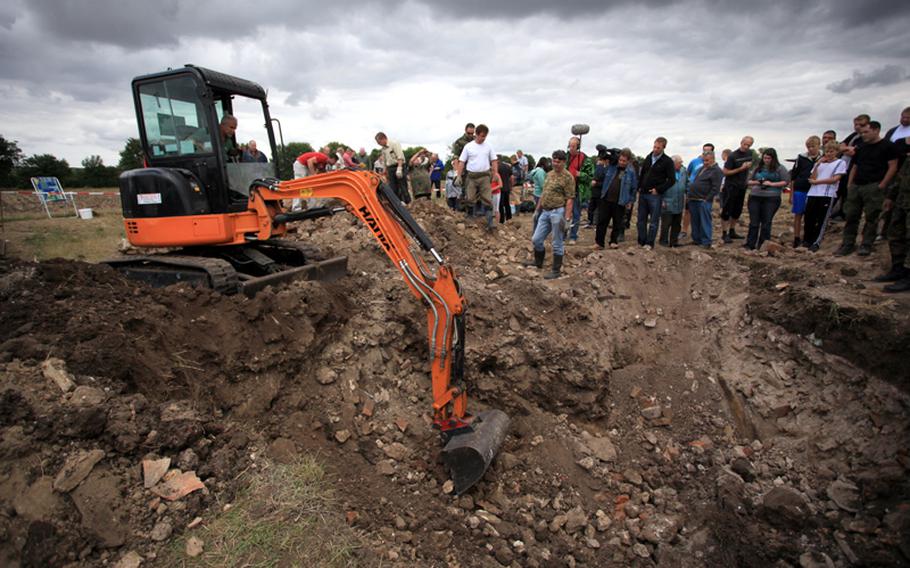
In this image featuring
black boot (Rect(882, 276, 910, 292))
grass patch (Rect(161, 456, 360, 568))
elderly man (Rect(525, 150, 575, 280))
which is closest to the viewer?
grass patch (Rect(161, 456, 360, 568))

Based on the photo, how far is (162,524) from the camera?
2.95 m

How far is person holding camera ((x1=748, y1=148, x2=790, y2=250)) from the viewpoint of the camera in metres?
7.76

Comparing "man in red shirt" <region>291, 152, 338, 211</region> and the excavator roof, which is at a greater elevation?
the excavator roof

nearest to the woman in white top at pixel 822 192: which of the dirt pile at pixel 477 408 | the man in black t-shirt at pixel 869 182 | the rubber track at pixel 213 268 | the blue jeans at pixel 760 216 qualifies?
the man in black t-shirt at pixel 869 182

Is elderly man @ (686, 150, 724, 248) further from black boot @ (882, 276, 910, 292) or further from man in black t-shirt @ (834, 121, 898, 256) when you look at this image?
black boot @ (882, 276, 910, 292)

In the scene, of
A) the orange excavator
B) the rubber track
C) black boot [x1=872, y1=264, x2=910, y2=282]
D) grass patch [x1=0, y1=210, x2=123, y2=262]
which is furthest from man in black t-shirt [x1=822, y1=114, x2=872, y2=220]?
grass patch [x1=0, y1=210, x2=123, y2=262]

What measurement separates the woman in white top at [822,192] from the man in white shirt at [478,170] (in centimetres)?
527

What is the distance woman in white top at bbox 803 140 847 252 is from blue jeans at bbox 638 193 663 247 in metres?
2.28

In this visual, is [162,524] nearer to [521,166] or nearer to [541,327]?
[541,327]

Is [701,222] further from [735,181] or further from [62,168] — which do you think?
[62,168]

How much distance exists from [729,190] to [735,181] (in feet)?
0.78

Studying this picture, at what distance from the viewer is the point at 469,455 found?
3924mm

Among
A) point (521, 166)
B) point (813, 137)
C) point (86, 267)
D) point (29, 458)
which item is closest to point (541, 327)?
point (29, 458)

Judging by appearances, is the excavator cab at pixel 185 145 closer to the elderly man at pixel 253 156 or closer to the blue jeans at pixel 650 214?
the elderly man at pixel 253 156
